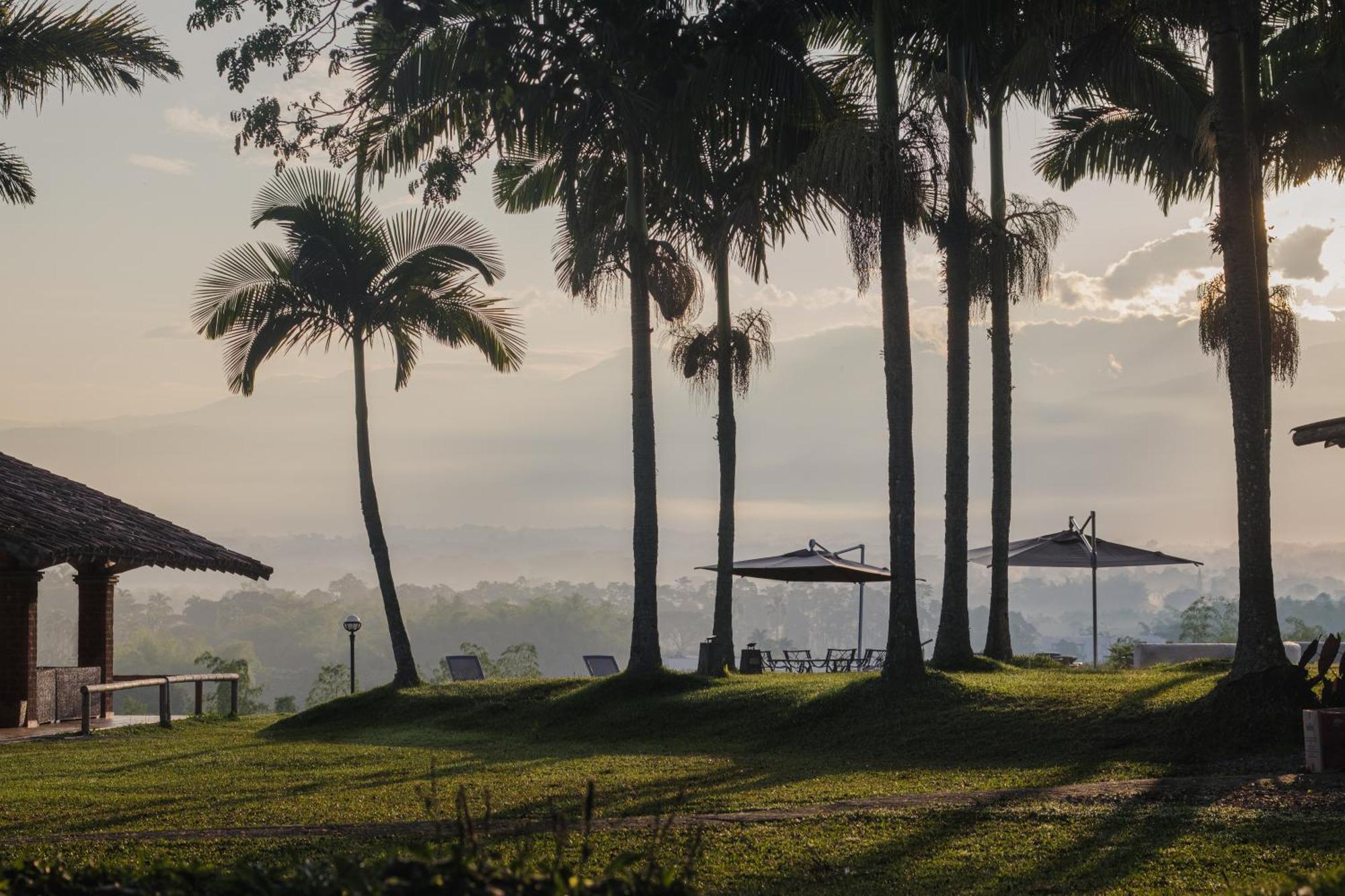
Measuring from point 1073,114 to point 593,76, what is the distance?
9.65 metres

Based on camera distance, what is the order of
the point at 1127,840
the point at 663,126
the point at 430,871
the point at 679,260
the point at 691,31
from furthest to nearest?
the point at 679,260 < the point at 663,126 < the point at 691,31 < the point at 1127,840 < the point at 430,871

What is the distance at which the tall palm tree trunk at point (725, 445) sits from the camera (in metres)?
25.0

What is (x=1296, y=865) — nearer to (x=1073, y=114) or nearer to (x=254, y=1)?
(x=254, y=1)

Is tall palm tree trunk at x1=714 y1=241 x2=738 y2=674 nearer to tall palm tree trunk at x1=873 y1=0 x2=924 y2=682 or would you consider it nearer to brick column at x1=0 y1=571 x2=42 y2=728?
tall palm tree trunk at x1=873 y1=0 x2=924 y2=682

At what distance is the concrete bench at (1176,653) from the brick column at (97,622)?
17.4 metres

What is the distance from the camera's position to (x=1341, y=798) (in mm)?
10219

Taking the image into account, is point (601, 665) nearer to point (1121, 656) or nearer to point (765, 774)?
point (1121, 656)

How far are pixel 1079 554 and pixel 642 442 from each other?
9.65m

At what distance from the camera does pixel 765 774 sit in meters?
13.4

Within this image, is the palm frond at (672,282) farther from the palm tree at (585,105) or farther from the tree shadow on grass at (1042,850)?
the tree shadow on grass at (1042,850)

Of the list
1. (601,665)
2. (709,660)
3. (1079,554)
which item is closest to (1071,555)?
(1079,554)

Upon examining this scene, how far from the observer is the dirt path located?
31.5ft

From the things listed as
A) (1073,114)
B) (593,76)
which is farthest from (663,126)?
(1073,114)

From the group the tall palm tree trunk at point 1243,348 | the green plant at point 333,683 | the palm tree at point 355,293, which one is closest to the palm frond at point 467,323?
the palm tree at point 355,293
